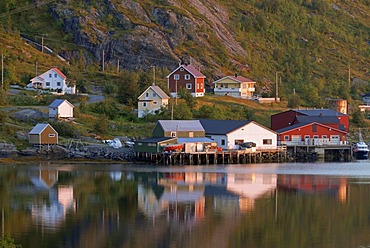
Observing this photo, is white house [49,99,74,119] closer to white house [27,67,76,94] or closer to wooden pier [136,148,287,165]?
wooden pier [136,148,287,165]

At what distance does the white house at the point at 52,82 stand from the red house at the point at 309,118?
63.0ft

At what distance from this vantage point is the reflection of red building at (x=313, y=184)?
55250mm

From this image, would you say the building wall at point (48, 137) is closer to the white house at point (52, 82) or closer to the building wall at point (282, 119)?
the white house at point (52, 82)

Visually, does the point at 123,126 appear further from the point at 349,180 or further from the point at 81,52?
the point at 81,52

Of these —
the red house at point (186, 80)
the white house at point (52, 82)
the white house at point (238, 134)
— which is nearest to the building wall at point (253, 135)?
the white house at point (238, 134)

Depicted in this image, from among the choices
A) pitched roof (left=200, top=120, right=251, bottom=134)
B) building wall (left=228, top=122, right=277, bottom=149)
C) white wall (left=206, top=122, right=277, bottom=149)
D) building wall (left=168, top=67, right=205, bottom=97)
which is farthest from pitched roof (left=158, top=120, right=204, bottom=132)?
building wall (left=168, top=67, right=205, bottom=97)

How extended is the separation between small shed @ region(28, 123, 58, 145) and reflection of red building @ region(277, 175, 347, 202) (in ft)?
57.6

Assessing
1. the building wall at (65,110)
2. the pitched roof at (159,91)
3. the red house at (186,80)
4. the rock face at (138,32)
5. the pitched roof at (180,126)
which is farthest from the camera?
the rock face at (138,32)

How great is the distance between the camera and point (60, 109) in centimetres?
7800

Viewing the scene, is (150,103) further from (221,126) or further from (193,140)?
(193,140)

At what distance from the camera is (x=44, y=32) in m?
111

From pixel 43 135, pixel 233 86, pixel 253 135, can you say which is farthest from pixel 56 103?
pixel 233 86

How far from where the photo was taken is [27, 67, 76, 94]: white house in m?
91.7

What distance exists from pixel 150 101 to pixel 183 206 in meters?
37.2
